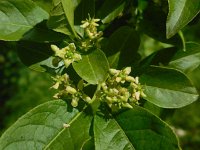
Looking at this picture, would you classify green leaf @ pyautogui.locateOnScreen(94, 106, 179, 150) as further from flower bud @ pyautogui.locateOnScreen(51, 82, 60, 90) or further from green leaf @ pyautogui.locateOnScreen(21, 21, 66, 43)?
green leaf @ pyautogui.locateOnScreen(21, 21, 66, 43)

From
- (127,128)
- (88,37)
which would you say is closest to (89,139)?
(127,128)

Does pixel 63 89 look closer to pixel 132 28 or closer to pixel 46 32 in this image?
pixel 46 32

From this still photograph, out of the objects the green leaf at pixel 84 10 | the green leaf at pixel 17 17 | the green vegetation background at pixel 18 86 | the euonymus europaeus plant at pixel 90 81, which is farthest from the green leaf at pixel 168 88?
the green vegetation background at pixel 18 86

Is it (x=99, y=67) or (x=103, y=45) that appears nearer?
(x=99, y=67)

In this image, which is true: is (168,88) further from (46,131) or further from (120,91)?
(46,131)

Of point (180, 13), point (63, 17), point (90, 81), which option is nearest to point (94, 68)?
point (90, 81)

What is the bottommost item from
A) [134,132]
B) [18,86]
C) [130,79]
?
[18,86]
